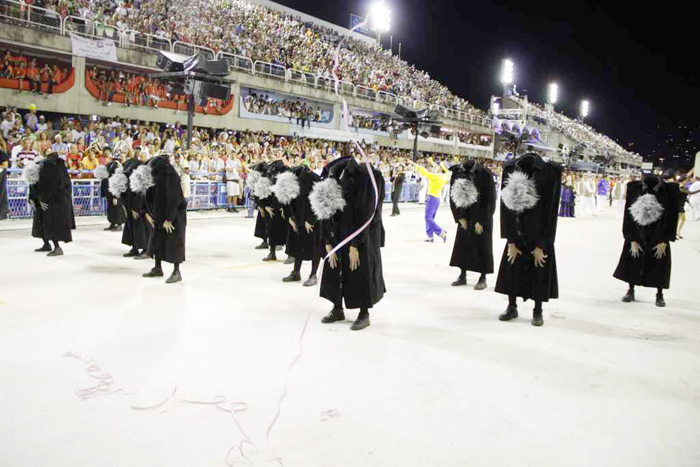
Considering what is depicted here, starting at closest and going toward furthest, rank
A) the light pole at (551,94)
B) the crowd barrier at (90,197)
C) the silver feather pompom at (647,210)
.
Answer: the silver feather pompom at (647,210), the crowd barrier at (90,197), the light pole at (551,94)

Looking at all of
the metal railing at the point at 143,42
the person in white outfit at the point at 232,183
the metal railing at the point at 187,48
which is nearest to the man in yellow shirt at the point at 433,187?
the person in white outfit at the point at 232,183

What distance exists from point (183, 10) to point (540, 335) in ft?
75.3

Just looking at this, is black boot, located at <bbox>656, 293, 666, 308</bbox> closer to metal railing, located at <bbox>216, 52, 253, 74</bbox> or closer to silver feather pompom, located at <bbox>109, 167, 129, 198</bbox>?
silver feather pompom, located at <bbox>109, 167, 129, 198</bbox>

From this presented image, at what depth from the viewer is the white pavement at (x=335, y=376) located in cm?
310

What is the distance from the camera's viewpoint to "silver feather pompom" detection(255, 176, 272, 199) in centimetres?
886

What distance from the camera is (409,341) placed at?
201 inches

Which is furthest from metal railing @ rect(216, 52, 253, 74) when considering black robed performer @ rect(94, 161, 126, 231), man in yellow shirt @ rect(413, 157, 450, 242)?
man in yellow shirt @ rect(413, 157, 450, 242)

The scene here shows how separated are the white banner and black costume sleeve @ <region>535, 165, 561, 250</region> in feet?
58.8

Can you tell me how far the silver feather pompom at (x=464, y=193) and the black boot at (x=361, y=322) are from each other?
8.55 ft

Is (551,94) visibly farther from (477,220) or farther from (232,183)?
(477,220)

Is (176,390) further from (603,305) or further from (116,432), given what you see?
(603,305)

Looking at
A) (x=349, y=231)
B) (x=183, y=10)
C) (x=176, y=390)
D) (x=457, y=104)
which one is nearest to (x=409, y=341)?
(x=349, y=231)

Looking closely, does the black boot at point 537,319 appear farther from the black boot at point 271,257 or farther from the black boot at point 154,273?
the black boot at point 154,273

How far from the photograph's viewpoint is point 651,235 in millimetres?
6957
